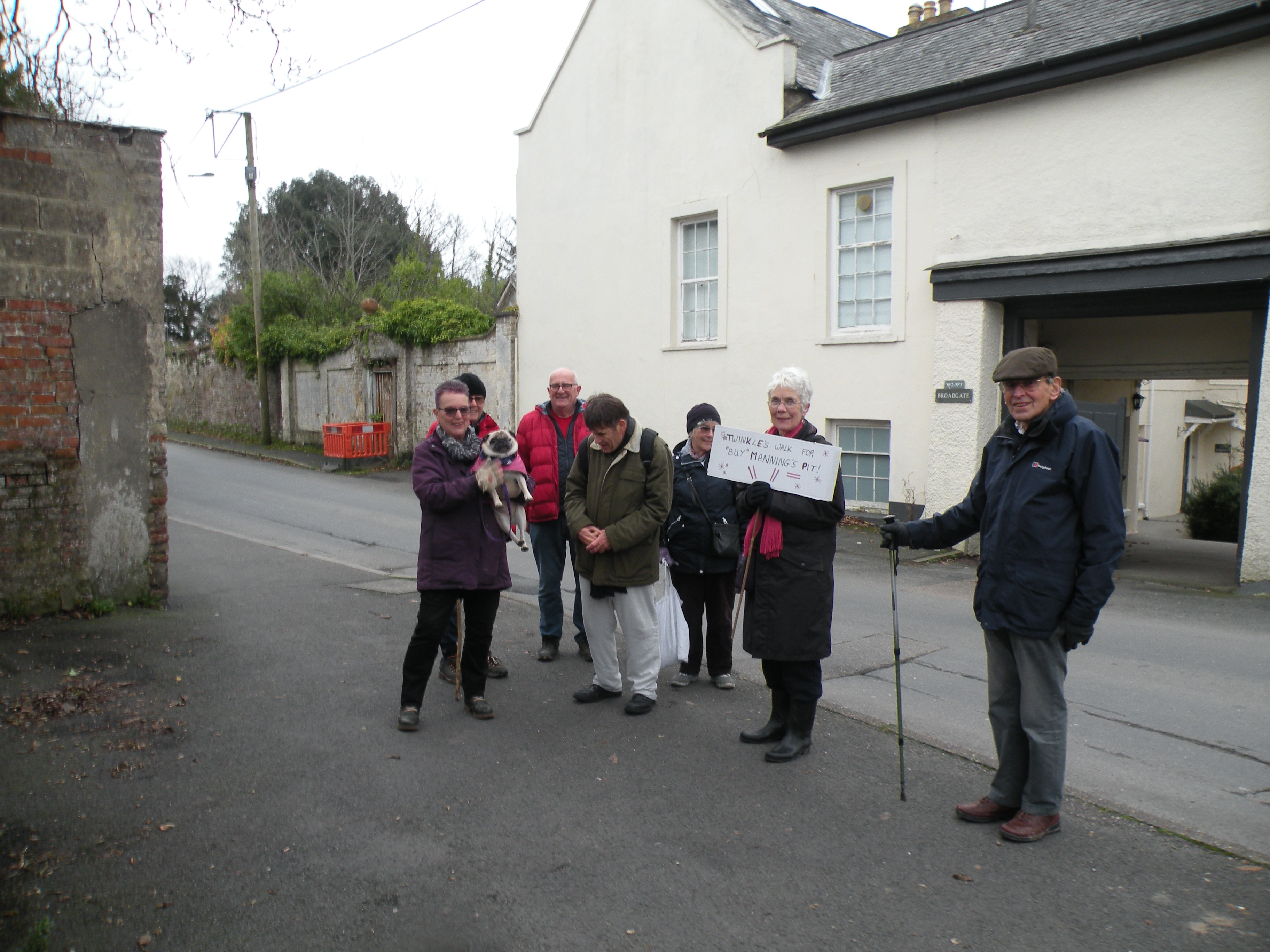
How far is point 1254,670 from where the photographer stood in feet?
22.6

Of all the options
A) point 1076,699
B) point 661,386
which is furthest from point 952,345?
point 1076,699

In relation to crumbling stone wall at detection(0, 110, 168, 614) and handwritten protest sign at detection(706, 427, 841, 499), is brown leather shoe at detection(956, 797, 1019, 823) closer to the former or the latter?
handwritten protest sign at detection(706, 427, 841, 499)

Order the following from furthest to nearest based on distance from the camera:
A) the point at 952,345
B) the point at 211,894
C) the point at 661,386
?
the point at 661,386 → the point at 952,345 → the point at 211,894

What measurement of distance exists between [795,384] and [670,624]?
1.93 m

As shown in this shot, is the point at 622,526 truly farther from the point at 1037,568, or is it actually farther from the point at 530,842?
the point at 1037,568

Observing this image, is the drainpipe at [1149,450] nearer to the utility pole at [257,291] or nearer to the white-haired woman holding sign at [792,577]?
the white-haired woman holding sign at [792,577]

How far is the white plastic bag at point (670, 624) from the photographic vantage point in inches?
237

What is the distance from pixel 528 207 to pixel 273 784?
625 inches

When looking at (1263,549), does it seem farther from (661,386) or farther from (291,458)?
(291,458)

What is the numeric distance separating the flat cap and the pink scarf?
1250mm

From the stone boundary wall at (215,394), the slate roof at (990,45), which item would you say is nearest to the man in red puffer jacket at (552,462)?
the slate roof at (990,45)

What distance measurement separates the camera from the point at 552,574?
660 cm

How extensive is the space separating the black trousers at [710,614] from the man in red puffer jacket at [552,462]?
2.34 ft

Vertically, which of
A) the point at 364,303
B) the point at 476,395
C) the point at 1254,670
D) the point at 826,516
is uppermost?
the point at 364,303
